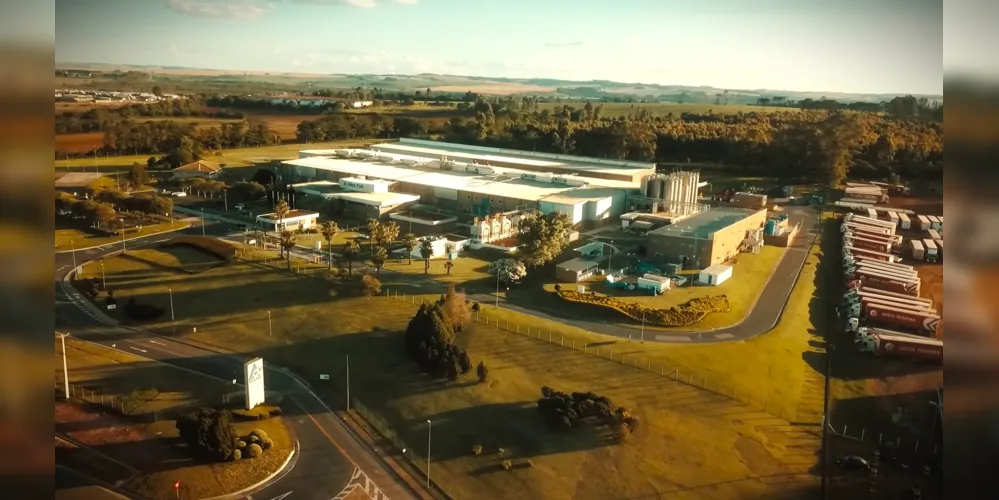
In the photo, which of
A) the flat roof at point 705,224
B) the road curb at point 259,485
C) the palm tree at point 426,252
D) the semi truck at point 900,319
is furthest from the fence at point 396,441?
the flat roof at point 705,224

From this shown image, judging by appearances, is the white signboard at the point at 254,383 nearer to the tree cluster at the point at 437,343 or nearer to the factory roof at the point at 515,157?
the tree cluster at the point at 437,343

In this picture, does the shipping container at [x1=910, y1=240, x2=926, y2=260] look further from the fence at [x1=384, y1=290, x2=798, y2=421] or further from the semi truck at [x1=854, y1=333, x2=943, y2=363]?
the fence at [x1=384, y1=290, x2=798, y2=421]

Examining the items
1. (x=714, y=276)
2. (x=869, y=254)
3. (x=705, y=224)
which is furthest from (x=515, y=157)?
(x=869, y=254)

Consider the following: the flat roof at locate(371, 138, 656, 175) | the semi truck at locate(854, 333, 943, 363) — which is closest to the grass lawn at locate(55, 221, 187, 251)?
the flat roof at locate(371, 138, 656, 175)

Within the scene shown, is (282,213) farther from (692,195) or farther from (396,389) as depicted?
(692,195)

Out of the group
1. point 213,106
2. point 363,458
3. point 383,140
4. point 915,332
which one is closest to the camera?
point 363,458

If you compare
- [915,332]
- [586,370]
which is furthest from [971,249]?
[915,332]

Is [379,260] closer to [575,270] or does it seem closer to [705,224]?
[575,270]
